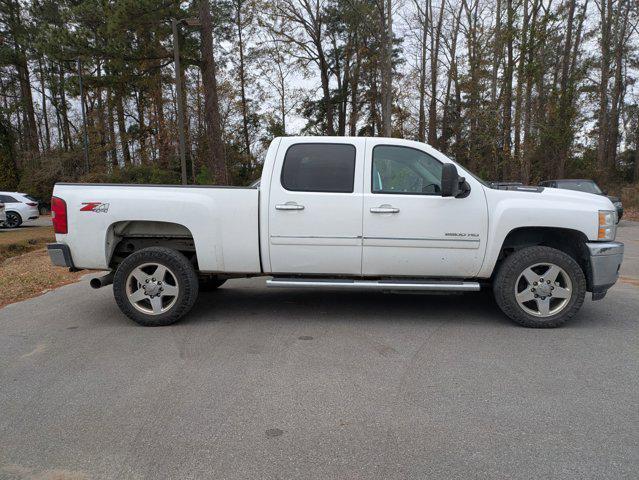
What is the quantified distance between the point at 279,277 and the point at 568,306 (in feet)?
10.2

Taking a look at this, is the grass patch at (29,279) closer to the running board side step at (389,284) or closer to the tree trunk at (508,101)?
the running board side step at (389,284)

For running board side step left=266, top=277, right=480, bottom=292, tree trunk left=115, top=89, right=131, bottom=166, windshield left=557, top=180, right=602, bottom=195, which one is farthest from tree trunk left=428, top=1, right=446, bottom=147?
running board side step left=266, top=277, right=480, bottom=292

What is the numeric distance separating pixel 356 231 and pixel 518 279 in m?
1.79

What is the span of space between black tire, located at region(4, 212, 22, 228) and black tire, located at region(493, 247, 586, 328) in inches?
867

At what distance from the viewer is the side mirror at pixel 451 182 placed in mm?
4695

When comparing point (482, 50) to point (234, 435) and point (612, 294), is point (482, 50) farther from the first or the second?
point (234, 435)

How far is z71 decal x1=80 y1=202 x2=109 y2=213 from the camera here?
16.5 feet

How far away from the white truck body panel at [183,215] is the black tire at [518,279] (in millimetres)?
2665

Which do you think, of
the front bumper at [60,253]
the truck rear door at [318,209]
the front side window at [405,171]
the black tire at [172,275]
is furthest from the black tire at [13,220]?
the front side window at [405,171]

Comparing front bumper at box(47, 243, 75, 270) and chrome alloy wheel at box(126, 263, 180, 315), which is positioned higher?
front bumper at box(47, 243, 75, 270)

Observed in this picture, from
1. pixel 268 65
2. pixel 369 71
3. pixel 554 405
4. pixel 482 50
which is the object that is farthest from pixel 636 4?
pixel 554 405

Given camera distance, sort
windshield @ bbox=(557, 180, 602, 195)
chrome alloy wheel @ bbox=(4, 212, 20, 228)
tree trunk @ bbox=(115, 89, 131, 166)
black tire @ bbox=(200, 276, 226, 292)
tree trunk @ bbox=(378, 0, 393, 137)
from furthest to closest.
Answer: tree trunk @ bbox=(115, 89, 131, 166) < tree trunk @ bbox=(378, 0, 393, 137) < chrome alloy wheel @ bbox=(4, 212, 20, 228) < windshield @ bbox=(557, 180, 602, 195) < black tire @ bbox=(200, 276, 226, 292)

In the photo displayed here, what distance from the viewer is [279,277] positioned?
208 inches

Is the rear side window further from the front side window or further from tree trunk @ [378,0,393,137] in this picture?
tree trunk @ [378,0,393,137]
